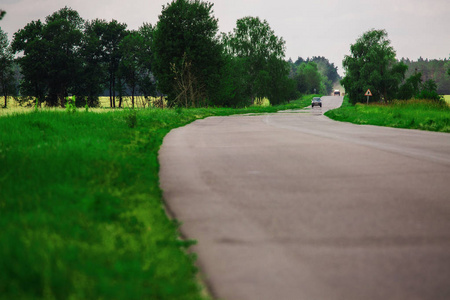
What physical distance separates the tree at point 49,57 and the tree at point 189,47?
884 inches

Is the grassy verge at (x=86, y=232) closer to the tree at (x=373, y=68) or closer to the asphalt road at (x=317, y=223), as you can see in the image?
the asphalt road at (x=317, y=223)

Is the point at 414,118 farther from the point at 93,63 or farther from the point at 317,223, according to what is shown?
the point at 93,63

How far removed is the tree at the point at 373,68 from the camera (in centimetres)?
6412

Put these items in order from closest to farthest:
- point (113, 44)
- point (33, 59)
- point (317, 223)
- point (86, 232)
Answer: point (86, 232), point (317, 223), point (33, 59), point (113, 44)

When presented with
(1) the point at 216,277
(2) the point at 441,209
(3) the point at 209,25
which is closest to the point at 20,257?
(1) the point at 216,277

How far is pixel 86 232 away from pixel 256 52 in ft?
223

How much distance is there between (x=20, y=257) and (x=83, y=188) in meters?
2.59

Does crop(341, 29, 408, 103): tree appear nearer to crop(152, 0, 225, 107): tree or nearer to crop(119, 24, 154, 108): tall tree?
crop(152, 0, 225, 107): tree

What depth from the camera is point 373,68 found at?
6425 cm

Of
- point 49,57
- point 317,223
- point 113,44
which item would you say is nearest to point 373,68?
point 113,44

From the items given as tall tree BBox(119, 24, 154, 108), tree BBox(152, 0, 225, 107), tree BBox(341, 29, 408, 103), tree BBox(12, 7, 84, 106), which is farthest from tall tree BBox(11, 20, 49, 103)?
tree BBox(341, 29, 408, 103)

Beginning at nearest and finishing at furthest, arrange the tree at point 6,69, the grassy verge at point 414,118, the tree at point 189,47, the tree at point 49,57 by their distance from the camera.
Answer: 1. the grassy verge at point 414,118
2. the tree at point 189,47
3. the tree at point 49,57
4. the tree at point 6,69

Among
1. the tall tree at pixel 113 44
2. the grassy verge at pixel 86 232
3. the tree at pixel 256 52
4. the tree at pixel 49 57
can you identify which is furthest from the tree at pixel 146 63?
the grassy verge at pixel 86 232

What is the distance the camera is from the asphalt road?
3164mm
